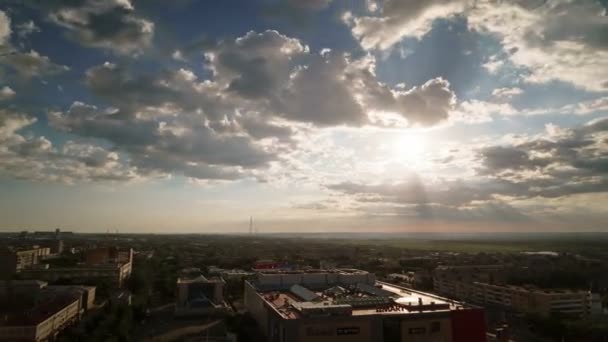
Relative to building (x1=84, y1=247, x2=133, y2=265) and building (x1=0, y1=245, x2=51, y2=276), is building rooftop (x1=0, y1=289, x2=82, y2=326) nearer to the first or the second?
building (x1=84, y1=247, x2=133, y2=265)

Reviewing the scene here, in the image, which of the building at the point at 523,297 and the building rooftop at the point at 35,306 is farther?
the building at the point at 523,297

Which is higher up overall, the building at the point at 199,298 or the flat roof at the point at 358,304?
the flat roof at the point at 358,304

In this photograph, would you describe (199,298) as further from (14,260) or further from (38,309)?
(14,260)

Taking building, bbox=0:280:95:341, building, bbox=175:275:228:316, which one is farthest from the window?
building, bbox=0:280:95:341

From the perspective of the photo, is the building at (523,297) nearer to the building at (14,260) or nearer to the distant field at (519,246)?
the building at (14,260)

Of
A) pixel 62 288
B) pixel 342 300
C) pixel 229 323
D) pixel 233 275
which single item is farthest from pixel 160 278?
pixel 342 300

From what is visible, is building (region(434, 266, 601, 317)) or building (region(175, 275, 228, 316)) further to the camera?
building (region(434, 266, 601, 317))

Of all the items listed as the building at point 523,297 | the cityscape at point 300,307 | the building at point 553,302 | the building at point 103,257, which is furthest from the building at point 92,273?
the building at point 553,302

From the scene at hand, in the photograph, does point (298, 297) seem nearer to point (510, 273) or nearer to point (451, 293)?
point (451, 293)
